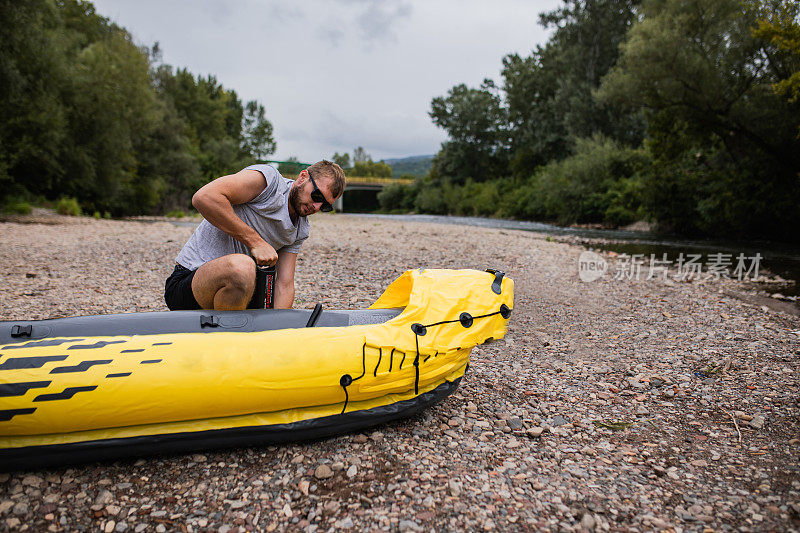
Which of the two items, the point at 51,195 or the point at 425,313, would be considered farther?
the point at 51,195

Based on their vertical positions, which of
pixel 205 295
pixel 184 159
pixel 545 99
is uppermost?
pixel 545 99

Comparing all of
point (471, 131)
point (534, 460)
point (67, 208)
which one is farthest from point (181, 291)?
point (471, 131)

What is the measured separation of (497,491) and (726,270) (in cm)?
1168

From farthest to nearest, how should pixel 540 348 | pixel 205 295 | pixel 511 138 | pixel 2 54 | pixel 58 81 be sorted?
pixel 511 138 < pixel 58 81 < pixel 2 54 < pixel 540 348 < pixel 205 295

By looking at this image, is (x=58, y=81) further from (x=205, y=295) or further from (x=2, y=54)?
(x=205, y=295)

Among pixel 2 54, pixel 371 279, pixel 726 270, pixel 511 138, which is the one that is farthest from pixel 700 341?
pixel 511 138

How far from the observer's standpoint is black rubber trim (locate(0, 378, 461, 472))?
2490mm

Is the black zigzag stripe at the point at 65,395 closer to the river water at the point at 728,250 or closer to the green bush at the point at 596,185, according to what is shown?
the river water at the point at 728,250

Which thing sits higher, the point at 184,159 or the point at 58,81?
the point at 58,81

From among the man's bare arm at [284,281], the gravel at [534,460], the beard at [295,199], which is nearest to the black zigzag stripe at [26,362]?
the gravel at [534,460]

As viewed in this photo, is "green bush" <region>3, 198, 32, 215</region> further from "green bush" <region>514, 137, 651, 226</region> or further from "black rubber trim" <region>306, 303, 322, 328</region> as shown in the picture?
"green bush" <region>514, 137, 651, 226</region>

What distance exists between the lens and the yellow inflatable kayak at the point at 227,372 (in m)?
2.47

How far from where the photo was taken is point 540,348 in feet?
17.0

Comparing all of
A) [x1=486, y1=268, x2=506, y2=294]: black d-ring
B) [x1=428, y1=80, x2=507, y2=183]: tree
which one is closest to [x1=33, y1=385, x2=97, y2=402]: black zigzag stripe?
[x1=486, y1=268, x2=506, y2=294]: black d-ring
